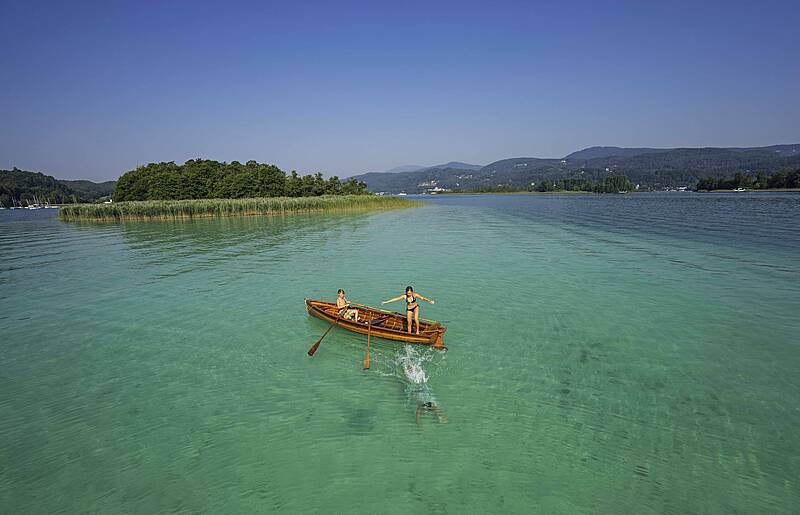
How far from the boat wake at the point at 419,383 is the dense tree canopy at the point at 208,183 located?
304ft

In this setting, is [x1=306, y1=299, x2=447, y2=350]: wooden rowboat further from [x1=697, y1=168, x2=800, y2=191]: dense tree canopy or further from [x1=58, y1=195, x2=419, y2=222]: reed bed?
[x1=697, y1=168, x2=800, y2=191]: dense tree canopy

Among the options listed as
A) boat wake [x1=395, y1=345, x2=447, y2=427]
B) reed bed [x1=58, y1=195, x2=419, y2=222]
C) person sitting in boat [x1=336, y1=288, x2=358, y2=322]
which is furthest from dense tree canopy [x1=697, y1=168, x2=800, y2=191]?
person sitting in boat [x1=336, y1=288, x2=358, y2=322]

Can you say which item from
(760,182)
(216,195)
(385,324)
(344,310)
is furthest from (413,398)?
(760,182)

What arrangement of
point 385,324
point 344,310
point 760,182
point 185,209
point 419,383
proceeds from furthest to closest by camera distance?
point 760,182
point 185,209
point 344,310
point 385,324
point 419,383

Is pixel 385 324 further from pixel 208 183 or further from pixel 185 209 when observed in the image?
pixel 208 183

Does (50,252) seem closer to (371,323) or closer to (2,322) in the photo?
(2,322)

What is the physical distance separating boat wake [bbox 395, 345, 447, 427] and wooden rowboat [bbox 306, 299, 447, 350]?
369 millimetres

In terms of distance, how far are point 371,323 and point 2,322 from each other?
16.6 metres

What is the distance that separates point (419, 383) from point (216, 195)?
96927 mm

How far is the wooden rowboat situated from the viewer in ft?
44.0

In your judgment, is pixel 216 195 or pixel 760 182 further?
pixel 760 182

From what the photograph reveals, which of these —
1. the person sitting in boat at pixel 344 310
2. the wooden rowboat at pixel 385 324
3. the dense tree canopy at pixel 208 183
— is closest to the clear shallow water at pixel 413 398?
the wooden rowboat at pixel 385 324

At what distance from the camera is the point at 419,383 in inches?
460

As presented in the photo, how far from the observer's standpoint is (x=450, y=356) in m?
13.3
